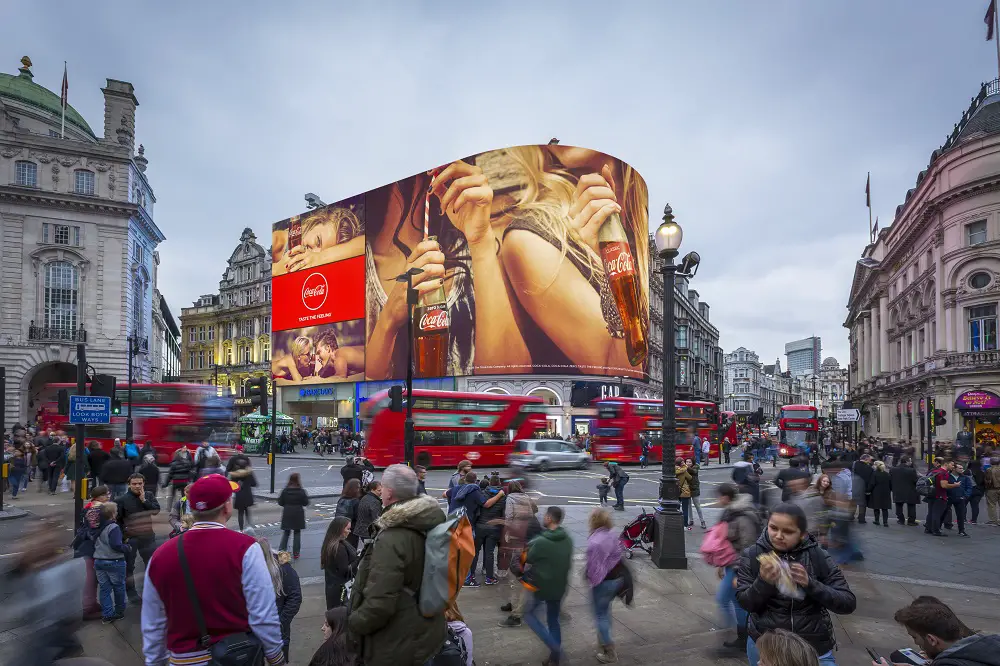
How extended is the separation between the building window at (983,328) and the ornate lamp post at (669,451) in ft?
103

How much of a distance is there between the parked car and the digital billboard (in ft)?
48.6

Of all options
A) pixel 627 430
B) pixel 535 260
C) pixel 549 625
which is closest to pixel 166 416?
pixel 627 430

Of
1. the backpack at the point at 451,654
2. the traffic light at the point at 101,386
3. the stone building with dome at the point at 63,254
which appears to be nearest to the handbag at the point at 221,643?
the backpack at the point at 451,654

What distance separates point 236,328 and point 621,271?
153ft

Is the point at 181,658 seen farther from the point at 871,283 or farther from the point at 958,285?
the point at 871,283

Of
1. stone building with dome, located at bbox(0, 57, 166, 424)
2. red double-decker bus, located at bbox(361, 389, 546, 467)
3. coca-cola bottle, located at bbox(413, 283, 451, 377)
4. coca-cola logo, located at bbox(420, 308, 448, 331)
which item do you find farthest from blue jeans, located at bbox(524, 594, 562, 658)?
stone building with dome, located at bbox(0, 57, 166, 424)

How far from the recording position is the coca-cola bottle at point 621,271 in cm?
4522

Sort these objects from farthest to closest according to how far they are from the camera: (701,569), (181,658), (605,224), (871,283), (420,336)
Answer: (871,283) → (420,336) → (605,224) → (701,569) → (181,658)

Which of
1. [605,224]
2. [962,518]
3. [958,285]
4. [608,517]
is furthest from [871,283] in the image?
[608,517]

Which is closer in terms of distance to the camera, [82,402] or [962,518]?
[82,402]

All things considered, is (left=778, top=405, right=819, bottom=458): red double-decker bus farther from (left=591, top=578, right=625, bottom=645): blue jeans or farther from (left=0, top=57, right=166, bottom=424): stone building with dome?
(left=0, top=57, right=166, bottom=424): stone building with dome

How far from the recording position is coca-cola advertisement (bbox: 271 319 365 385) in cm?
5359

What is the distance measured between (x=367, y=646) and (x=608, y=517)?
3.47 meters

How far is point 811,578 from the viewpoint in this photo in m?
3.41
